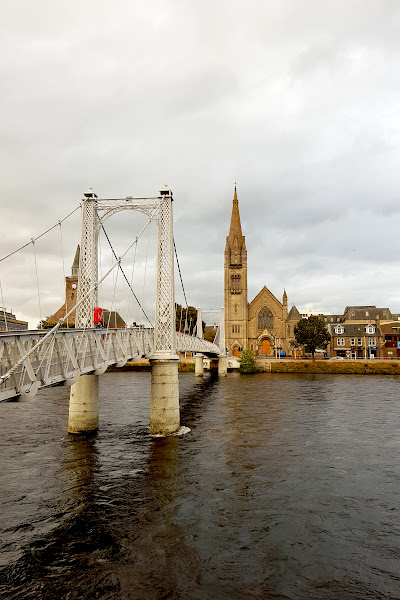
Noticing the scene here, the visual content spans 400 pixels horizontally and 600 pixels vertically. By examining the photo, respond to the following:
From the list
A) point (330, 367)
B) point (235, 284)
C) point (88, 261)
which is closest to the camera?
point (88, 261)

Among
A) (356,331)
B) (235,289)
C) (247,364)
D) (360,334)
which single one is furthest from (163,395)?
(235,289)

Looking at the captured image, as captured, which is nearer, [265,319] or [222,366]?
[222,366]

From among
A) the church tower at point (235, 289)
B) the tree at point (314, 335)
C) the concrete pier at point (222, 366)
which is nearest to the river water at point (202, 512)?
the concrete pier at point (222, 366)

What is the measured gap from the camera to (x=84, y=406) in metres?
26.5

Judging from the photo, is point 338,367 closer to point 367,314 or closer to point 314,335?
point 314,335

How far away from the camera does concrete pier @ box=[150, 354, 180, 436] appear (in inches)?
1036

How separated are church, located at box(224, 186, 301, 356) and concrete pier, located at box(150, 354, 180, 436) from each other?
281 ft

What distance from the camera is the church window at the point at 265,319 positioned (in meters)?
116

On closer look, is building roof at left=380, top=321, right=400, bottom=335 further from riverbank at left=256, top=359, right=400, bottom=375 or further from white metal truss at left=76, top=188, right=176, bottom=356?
white metal truss at left=76, top=188, right=176, bottom=356

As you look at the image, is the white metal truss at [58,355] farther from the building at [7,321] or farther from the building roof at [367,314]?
the building roof at [367,314]

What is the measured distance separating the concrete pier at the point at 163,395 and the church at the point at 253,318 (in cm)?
8550

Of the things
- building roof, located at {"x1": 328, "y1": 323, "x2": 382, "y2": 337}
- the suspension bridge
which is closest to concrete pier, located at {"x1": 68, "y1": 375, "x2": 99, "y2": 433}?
the suspension bridge

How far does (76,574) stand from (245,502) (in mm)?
6950

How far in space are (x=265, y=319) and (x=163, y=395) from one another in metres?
91.9
